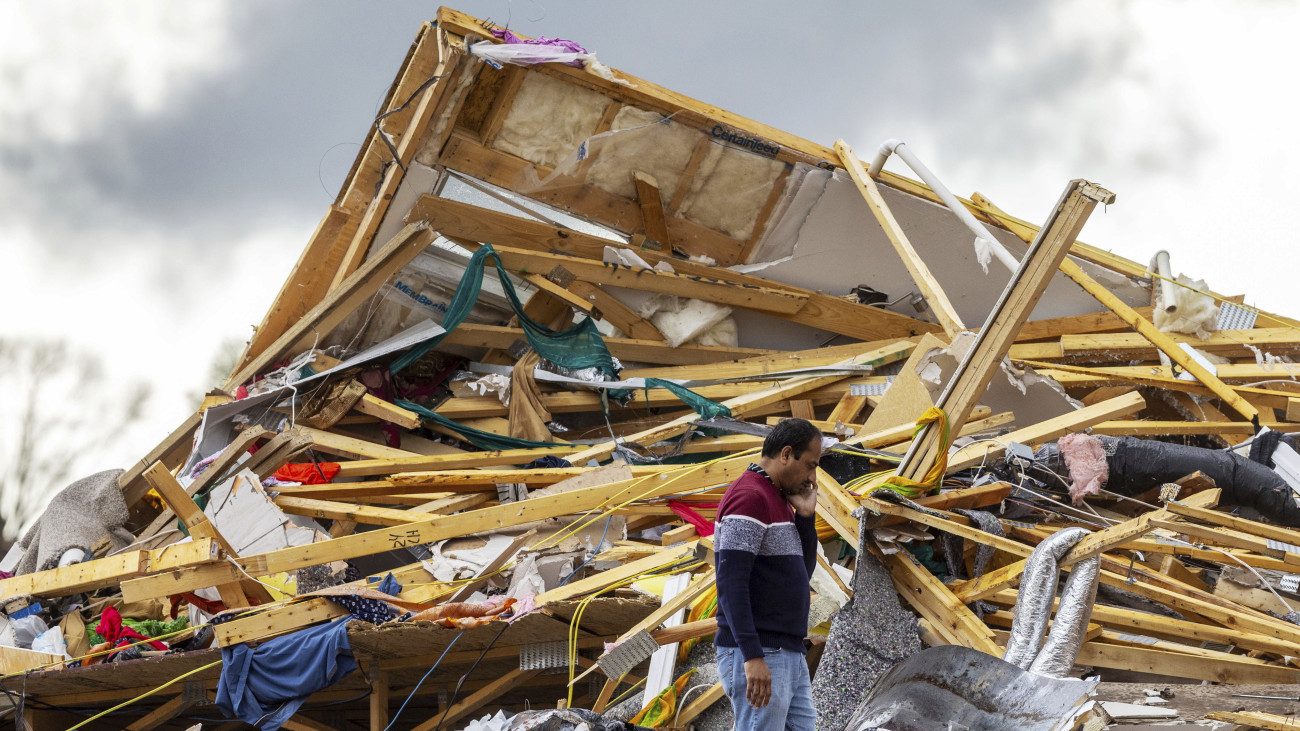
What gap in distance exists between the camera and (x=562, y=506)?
582 cm

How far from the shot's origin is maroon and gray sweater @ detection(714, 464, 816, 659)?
129 inches

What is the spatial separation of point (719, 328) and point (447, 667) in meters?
4.50

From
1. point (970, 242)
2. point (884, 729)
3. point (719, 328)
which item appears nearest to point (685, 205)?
point (719, 328)

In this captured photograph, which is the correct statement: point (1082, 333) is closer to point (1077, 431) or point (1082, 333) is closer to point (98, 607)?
point (1077, 431)

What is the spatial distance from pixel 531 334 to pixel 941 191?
3.54 m

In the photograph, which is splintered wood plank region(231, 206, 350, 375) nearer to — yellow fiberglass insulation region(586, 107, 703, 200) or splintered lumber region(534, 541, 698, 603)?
yellow fiberglass insulation region(586, 107, 703, 200)

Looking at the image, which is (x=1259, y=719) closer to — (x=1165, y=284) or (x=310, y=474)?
(x=1165, y=284)

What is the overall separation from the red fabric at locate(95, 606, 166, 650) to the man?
12.7 ft

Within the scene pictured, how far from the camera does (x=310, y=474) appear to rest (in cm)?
729

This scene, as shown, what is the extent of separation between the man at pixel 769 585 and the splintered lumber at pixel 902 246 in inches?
145

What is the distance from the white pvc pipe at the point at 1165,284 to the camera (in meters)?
8.60

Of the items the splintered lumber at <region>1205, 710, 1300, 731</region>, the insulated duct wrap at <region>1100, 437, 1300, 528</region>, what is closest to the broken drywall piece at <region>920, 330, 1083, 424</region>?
the insulated duct wrap at <region>1100, 437, 1300, 528</region>

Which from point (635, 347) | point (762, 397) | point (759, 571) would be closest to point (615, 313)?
point (635, 347)

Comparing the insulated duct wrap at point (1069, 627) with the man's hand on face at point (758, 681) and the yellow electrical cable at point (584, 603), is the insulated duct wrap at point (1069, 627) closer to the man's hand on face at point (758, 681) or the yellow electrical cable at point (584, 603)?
the man's hand on face at point (758, 681)
